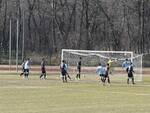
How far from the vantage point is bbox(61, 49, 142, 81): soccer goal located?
53062mm

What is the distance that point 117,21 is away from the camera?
102438mm

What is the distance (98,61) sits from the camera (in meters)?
54.0

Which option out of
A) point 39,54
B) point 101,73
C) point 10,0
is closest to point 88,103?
point 101,73

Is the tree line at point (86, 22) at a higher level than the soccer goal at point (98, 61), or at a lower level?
higher

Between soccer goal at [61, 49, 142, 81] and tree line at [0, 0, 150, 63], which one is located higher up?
tree line at [0, 0, 150, 63]

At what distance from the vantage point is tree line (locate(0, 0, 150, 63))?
10062 centimetres

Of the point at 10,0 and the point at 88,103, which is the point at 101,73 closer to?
the point at 88,103

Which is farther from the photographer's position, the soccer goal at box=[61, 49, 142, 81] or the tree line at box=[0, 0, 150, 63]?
the tree line at box=[0, 0, 150, 63]

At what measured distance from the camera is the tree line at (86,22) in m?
101

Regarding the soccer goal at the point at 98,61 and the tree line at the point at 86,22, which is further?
the tree line at the point at 86,22

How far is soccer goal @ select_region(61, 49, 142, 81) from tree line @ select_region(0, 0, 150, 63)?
143 feet

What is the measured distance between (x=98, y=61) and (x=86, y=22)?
48882mm

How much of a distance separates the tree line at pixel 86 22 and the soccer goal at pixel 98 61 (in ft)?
143

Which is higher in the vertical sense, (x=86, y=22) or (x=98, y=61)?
(x=86, y=22)
